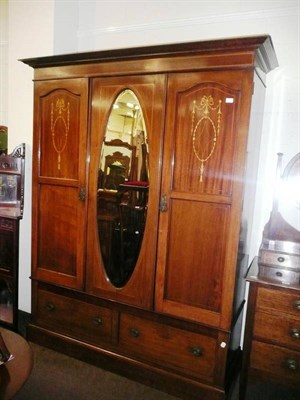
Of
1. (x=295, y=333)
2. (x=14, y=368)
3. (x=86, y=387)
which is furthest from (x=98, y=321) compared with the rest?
(x=295, y=333)

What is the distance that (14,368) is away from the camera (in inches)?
51.1

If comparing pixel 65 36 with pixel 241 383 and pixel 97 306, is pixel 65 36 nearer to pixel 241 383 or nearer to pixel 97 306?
pixel 97 306

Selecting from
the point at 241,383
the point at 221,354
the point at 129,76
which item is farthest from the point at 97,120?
the point at 241,383

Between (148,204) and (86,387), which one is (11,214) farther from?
(86,387)

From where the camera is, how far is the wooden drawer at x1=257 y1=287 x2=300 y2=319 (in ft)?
5.26

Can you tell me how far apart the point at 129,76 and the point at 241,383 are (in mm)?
1898

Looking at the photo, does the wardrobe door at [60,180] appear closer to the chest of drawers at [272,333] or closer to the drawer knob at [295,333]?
the chest of drawers at [272,333]

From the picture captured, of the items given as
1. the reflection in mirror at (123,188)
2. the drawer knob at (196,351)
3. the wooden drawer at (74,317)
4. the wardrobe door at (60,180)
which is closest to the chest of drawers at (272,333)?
the drawer knob at (196,351)

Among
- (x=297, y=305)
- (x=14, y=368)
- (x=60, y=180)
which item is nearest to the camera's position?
(x=14, y=368)

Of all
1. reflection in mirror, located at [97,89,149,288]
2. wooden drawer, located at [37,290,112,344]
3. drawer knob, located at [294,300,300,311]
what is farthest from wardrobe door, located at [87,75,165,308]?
drawer knob, located at [294,300,300,311]

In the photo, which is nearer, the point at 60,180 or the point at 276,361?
the point at 276,361

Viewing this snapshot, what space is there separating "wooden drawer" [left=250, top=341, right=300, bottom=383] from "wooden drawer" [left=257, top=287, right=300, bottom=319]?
21cm

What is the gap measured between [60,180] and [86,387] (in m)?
1.33

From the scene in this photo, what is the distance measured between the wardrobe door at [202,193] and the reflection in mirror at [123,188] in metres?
0.18
